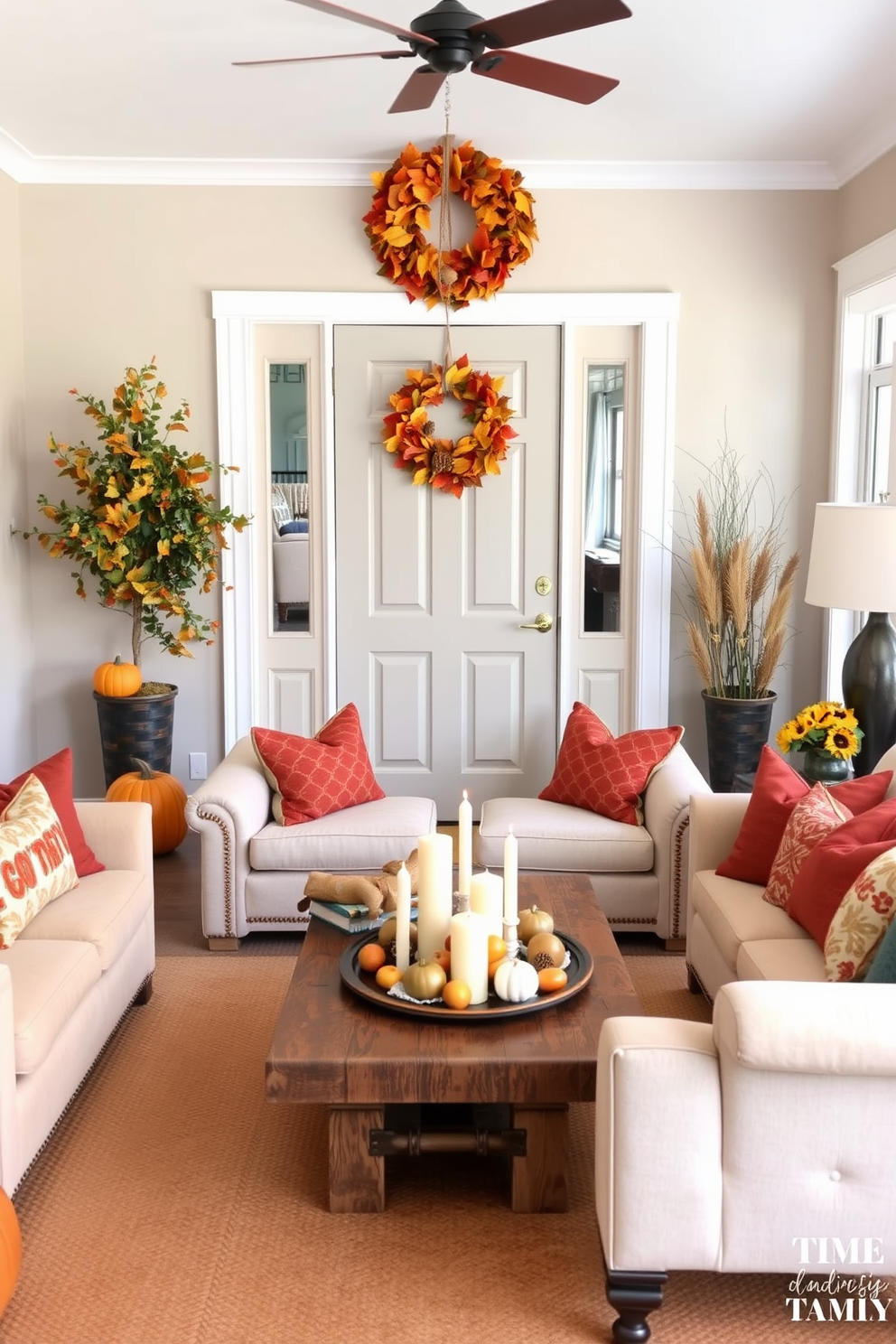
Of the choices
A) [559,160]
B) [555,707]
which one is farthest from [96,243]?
[555,707]

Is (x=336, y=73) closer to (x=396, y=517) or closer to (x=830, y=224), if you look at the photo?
(x=396, y=517)

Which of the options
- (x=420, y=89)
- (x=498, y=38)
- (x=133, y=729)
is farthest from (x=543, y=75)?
(x=133, y=729)

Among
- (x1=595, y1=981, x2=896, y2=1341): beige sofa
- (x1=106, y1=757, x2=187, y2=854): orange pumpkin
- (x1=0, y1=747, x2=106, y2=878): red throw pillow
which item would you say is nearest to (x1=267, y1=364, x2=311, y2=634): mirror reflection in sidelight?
(x1=106, y1=757, x2=187, y2=854): orange pumpkin

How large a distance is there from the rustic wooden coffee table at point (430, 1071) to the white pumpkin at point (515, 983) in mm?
44

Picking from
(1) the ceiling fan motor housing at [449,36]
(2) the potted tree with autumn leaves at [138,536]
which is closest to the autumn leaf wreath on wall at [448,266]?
(2) the potted tree with autumn leaves at [138,536]

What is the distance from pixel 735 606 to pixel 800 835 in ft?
6.82

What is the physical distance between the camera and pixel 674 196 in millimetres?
5148

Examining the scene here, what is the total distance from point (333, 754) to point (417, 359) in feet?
6.16

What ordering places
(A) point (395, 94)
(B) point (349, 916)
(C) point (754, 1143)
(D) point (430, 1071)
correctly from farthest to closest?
(A) point (395, 94) → (B) point (349, 916) → (D) point (430, 1071) → (C) point (754, 1143)

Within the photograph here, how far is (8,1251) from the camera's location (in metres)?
2.18

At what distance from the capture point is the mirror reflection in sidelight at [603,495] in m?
5.27

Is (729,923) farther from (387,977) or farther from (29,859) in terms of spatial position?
(29,859)

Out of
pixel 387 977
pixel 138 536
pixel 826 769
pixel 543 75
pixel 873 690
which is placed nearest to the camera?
pixel 387 977

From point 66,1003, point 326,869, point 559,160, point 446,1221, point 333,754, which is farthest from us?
point 559,160
